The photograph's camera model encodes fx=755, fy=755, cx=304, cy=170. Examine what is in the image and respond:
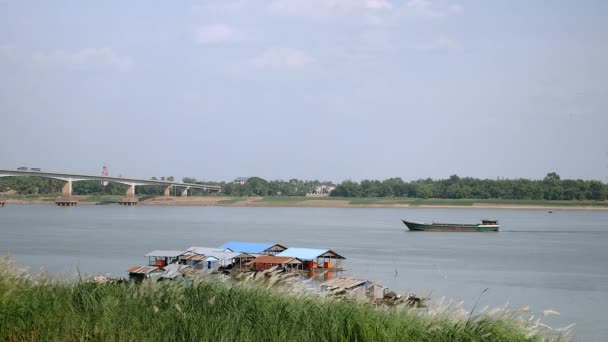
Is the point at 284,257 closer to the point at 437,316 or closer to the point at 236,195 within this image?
the point at 437,316

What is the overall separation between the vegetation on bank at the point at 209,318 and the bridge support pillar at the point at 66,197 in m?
119

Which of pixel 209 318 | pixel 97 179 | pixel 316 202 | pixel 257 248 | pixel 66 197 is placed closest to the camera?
pixel 209 318

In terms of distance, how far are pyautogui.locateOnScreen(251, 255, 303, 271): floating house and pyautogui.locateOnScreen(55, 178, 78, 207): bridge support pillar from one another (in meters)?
96.5

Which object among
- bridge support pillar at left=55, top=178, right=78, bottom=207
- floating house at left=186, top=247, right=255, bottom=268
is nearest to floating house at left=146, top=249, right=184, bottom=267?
floating house at left=186, top=247, right=255, bottom=268

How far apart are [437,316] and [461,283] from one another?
23.8 metres

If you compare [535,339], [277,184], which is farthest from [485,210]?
[535,339]

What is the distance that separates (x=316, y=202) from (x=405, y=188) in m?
19.2

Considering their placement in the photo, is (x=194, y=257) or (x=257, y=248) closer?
(x=194, y=257)

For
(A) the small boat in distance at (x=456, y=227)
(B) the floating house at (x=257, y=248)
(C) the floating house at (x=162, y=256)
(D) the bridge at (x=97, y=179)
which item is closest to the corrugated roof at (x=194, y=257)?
(C) the floating house at (x=162, y=256)

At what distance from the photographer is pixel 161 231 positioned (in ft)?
230

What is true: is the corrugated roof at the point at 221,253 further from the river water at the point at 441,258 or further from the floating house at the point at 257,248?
the river water at the point at 441,258

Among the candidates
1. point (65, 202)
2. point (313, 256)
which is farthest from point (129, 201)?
point (313, 256)

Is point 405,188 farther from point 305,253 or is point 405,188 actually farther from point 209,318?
point 209,318

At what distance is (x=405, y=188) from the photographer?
526 ft
